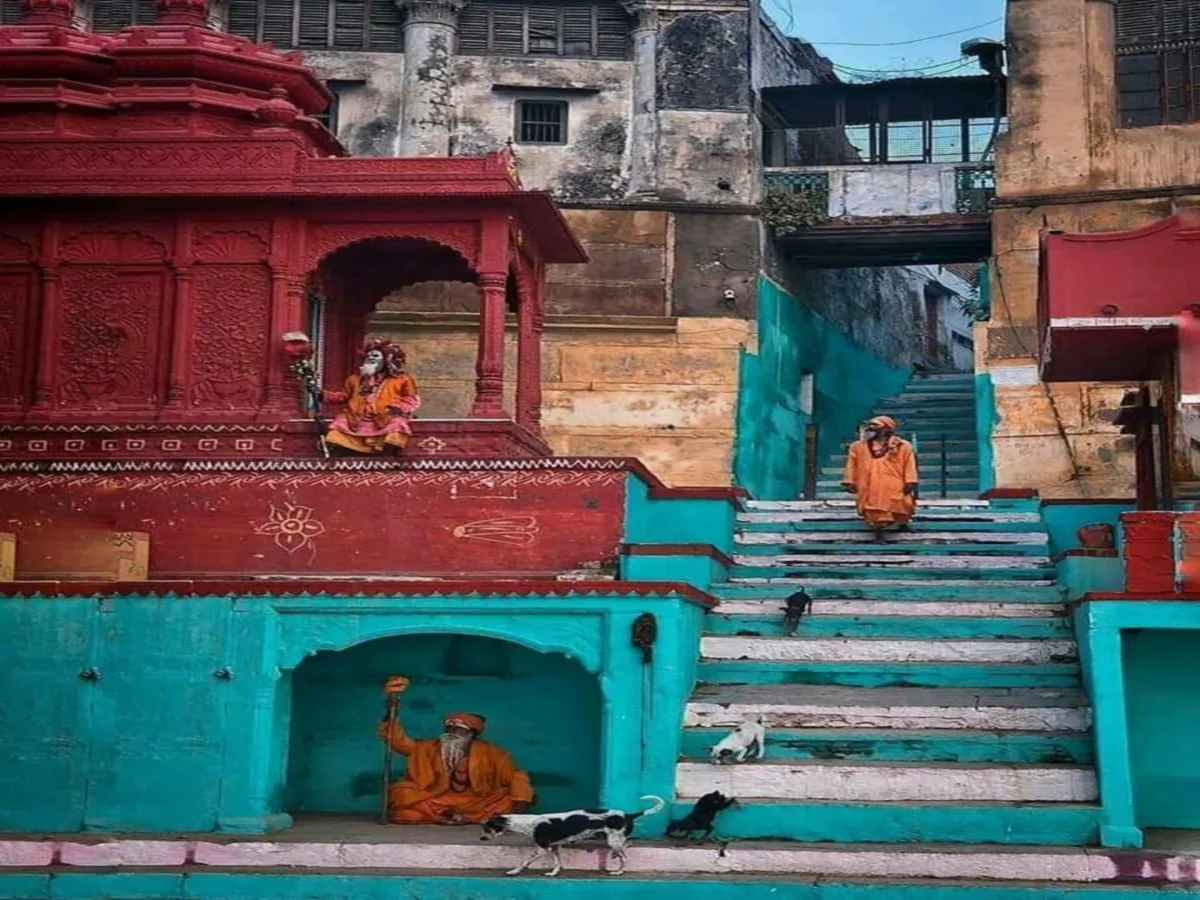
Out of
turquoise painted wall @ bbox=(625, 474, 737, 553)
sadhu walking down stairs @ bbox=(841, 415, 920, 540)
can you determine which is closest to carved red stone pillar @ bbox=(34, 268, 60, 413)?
turquoise painted wall @ bbox=(625, 474, 737, 553)

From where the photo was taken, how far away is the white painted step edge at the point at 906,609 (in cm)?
1247

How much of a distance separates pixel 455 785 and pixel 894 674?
3.27 meters

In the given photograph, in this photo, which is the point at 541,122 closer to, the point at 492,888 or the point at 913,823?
the point at 913,823

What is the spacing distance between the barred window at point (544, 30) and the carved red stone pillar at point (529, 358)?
838 cm

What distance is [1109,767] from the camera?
10008 millimetres

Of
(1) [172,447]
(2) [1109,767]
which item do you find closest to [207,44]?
(1) [172,447]

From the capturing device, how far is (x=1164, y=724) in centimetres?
1084

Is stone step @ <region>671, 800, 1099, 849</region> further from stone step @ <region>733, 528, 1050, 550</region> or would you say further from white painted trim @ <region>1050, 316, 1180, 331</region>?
stone step @ <region>733, 528, 1050, 550</region>

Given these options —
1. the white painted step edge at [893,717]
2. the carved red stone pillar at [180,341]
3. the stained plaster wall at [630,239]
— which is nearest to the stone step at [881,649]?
the white painted step edge at [893,717]

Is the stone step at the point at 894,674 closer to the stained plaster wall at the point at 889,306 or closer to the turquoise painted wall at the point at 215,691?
the turquoise painted wall at the point at 215,691

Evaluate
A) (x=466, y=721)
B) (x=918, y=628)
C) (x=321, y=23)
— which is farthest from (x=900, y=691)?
(x=321, y=23)

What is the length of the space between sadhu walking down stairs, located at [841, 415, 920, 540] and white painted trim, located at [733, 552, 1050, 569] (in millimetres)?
466

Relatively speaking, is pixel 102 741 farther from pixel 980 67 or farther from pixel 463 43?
pixel 980 67

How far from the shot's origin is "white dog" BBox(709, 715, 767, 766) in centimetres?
1062
